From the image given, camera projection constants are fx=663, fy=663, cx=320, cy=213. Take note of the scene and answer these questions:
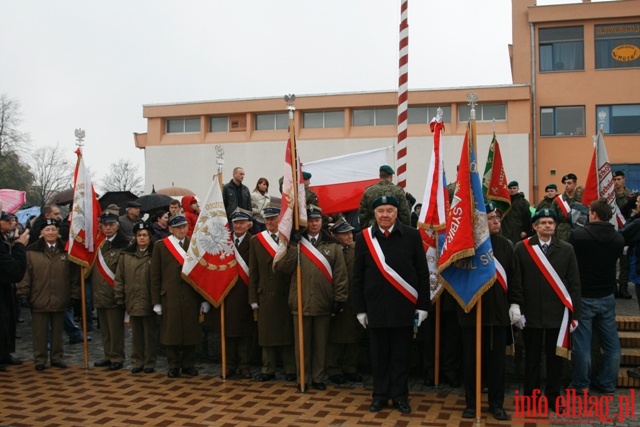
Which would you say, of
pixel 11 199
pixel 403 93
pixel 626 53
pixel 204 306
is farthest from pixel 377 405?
pixel 626 53

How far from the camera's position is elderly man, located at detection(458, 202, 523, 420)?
657cm

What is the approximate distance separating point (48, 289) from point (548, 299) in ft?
20.9

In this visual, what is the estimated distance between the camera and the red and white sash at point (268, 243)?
817 cm

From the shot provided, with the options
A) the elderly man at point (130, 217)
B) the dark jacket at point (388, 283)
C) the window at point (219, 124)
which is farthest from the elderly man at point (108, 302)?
the window at point (219, 124)

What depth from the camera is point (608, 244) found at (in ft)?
23.7

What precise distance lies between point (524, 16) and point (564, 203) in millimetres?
25335

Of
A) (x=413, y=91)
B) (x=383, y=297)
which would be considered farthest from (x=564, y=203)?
(x=413, y=91)

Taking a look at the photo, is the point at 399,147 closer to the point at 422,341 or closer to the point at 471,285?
the point at 422,341

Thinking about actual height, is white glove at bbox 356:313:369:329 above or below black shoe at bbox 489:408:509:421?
above

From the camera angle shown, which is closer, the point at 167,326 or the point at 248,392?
the point at 248,392

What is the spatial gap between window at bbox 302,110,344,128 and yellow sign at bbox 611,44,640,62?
1384 cm

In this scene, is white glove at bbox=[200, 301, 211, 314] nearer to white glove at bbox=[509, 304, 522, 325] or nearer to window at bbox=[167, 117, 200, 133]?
white glove at bbox=[509, 304, 522, 325]

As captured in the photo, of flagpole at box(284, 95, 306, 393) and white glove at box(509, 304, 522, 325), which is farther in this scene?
flagpole at box(284, 95, 306, 393)

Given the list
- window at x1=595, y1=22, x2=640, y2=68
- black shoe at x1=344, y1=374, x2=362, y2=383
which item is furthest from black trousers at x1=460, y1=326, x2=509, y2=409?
window at x1=595, y1=22, x2=640, y2=68
